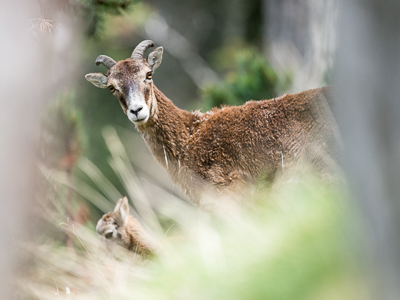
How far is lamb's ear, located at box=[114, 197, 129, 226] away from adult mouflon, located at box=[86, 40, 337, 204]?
692 mm

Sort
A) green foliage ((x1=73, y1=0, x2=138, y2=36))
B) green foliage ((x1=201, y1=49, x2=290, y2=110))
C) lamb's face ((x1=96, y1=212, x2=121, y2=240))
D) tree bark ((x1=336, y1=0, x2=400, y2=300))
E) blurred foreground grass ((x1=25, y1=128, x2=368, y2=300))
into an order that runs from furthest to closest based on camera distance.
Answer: green foliage ((x1=201, y1=49, x2=290, y2=110))
lamb's face ((x1=96, y1=212, x2=121, y2=240))
green foliage ((x1=73, y1=0, x2=138, y2=36))
blurred foreground grass ((x1=25, y1=128, x2=368, y2=300))
tree bark ((x1=336, y1=0, x2=400, y2=300))

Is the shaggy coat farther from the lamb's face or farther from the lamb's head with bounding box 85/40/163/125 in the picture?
the lamb's face

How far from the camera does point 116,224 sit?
4305mm

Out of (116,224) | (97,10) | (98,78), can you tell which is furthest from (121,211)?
(97,10)

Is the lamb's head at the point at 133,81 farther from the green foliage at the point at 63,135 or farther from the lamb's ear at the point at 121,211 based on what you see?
the lamb's ear at the point at 121,211

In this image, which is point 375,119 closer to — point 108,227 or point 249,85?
point 108,227

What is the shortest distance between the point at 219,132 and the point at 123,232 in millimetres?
1582

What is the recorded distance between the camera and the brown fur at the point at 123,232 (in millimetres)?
4223

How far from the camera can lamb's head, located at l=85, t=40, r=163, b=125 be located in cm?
335

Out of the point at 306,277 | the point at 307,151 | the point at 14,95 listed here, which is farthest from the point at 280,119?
the point at 14,95

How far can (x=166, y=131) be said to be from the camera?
3.96 metres

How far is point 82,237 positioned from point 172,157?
4.23ft

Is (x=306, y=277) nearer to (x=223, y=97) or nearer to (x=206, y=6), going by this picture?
(x=223, y=97)

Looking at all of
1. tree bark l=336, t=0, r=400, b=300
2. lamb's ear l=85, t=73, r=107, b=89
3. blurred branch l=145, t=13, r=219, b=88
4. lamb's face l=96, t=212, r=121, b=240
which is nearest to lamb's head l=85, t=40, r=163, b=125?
lamb's ear l=85, t=73, r=107, b=89
